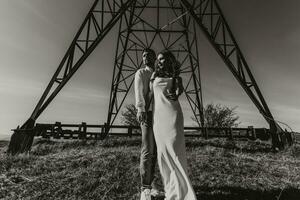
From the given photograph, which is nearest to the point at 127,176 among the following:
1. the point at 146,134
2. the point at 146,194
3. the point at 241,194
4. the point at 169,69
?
the point at 146,194

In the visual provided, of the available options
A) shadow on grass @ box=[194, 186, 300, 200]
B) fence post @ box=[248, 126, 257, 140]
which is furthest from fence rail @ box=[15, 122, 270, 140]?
shadow on grass @ box=[194, 186, 300, 200]

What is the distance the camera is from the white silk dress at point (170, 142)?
3.15 metres

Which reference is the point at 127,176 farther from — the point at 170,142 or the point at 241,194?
the point at 241,194

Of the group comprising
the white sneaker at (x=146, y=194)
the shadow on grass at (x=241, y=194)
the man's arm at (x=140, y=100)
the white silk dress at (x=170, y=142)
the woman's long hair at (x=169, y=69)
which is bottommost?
the shadow on grass at (x=241, y=194)

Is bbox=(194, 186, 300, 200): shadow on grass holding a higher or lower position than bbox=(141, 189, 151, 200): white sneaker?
lower

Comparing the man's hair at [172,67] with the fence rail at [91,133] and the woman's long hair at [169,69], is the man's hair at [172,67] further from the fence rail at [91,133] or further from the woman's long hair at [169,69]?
the fence rail at [91,133]

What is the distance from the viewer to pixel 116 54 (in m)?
10.9

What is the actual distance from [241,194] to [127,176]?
207cm

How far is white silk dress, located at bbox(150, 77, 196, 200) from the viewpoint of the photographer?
315 cm

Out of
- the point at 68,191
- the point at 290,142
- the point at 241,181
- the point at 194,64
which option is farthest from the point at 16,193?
the point at 194,64

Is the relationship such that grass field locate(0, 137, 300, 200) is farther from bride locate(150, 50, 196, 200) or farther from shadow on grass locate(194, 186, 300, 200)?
bride locate(150, 50, 196, 200)

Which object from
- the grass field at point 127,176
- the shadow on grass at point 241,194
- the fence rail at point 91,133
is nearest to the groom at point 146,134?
the grass field at point 127,176

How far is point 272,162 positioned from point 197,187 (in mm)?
3063

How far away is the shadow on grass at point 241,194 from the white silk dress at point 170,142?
A: 877 mm
